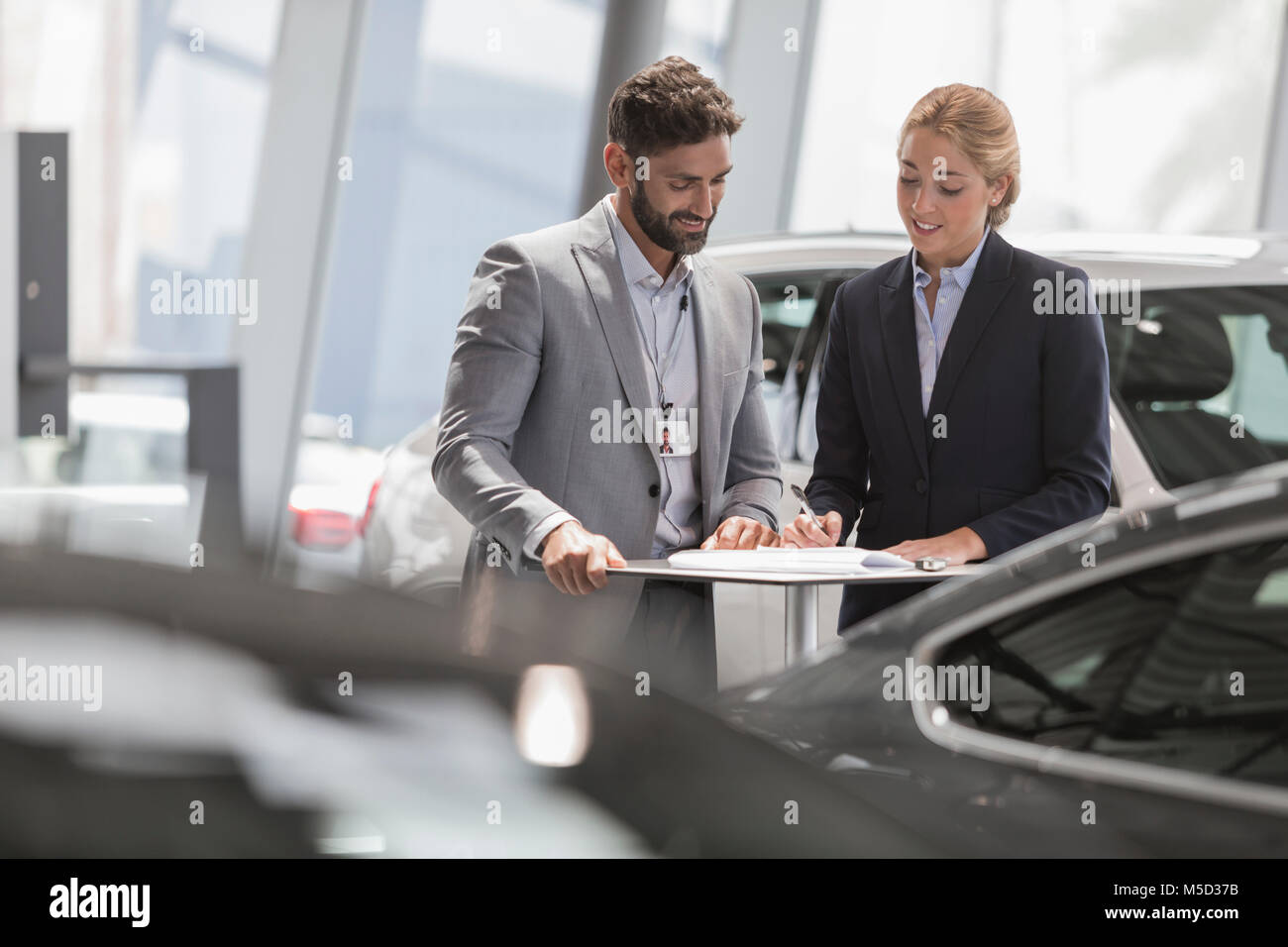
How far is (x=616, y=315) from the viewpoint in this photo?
2020 mm

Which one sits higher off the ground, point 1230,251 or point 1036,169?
point 1036,169

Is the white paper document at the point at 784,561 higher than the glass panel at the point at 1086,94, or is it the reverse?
the glass panel at the point at 1086,94

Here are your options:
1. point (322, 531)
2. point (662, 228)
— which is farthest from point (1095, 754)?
point (322, 531)

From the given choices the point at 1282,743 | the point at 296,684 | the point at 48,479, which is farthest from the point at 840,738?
the point at 48,479

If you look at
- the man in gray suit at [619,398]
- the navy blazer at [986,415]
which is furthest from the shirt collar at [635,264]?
the navy blazer at [986,415]

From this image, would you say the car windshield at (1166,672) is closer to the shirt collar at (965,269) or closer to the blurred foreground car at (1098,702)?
the blurred foreground car at (1098,702)

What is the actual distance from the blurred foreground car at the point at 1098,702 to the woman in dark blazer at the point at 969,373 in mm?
522

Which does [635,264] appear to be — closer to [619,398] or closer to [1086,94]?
[619,398]

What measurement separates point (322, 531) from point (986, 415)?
327 centimetres

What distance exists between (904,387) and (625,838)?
1.23 m

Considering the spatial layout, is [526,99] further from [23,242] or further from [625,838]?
[625,838]

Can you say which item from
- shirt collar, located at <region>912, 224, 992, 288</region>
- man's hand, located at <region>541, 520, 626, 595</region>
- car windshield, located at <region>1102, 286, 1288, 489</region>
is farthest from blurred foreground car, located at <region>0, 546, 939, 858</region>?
car windshield, located at <region>1102, 286, 1288, 489</region>

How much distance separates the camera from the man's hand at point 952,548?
198cm

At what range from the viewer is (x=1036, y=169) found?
236 inches
